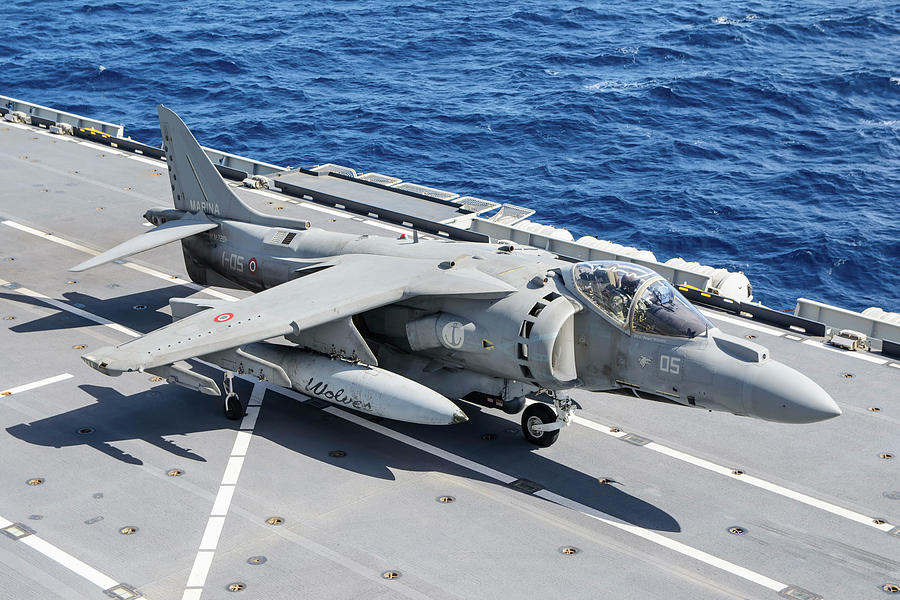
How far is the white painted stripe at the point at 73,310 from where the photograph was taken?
2605 centimetres

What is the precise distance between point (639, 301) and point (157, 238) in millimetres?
13345

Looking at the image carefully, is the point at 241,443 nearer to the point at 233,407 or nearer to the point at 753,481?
the point at 233,407

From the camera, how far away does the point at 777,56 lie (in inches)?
2776

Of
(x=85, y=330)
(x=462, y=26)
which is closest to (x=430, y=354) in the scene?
(x=85, y=330)

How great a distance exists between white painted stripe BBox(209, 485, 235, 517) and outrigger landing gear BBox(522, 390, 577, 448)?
627 centimetres

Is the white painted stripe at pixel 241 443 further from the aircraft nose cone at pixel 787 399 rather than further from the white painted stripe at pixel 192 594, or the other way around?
the aircraft nose cone at pixel 787 399

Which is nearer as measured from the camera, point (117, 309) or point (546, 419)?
point (546, 419)

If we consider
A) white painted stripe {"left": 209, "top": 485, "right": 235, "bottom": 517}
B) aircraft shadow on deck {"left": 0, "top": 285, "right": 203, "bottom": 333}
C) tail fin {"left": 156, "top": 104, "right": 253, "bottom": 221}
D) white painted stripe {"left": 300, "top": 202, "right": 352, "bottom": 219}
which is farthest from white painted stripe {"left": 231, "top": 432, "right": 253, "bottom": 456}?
white painted stripe {"left": 300, "top": 202, "right": 352, "bottom": 219}

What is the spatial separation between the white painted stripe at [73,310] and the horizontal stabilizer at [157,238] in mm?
1808

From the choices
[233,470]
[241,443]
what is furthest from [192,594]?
[241,443]

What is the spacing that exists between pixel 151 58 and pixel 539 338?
212ft

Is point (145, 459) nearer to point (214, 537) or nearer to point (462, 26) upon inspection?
point (214, 537)

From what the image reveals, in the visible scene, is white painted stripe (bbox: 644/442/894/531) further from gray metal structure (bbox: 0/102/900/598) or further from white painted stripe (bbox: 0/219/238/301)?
white painted stripe (bbox: 0/219/238/301)

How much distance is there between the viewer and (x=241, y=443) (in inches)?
818
